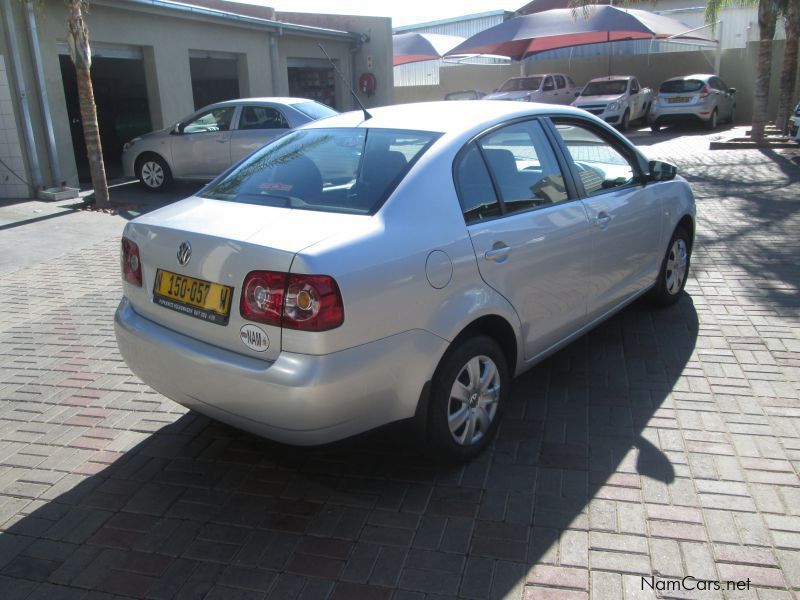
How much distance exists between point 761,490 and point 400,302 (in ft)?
6.20

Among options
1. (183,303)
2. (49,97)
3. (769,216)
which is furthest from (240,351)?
(49,97)

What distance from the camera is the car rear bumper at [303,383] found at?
2.89 metres

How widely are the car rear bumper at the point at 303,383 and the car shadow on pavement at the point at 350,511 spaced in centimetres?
23

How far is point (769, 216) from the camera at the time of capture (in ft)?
30.0

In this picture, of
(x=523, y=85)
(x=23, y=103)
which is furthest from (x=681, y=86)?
(x=23, y=103)

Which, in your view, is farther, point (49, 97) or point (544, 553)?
point (49, 97)

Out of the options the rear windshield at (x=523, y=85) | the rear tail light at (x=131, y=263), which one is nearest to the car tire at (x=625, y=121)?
the rear windshield at (x=523, y=85)

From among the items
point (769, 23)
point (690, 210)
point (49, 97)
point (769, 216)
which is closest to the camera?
point (690, 210)

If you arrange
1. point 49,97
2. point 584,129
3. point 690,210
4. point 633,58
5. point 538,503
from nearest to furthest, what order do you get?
point 538,503
point 584,129
point 690,210
point 49,97
point 633,58

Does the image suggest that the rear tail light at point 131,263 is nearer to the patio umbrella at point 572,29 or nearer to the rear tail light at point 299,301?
the rear tail light at point 299,301

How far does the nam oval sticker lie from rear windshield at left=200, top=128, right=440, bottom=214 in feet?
2.35

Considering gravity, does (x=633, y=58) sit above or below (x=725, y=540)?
above

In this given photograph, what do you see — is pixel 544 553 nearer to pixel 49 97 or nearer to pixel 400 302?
pixel 400 302

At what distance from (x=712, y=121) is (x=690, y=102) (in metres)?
1.13
